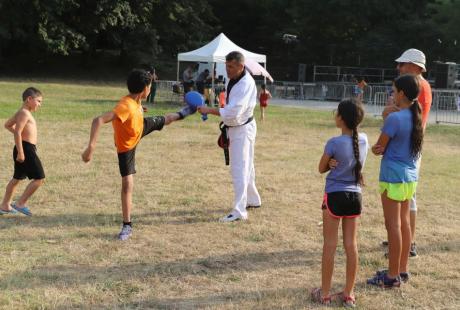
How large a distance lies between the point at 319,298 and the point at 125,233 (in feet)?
7.32

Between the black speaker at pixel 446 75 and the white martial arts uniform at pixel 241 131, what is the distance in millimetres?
22950

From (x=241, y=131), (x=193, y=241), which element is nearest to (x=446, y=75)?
(x=241, y=131)

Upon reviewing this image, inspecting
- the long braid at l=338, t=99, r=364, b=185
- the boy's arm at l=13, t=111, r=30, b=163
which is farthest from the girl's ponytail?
the boy's arm at l=13, t=111, r=30, b=163

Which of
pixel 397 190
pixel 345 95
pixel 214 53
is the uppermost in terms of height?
pixel 214 53

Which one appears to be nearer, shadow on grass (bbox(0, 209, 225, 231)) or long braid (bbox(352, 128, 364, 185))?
long braid (bbox(352, 128, 364, 185))

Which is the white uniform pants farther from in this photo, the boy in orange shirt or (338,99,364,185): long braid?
(338,99,364,185): long braid

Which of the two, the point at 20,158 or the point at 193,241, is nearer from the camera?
the point at 193,241

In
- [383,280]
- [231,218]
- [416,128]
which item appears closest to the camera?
[416,128]

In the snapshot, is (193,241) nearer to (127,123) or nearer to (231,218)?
(231,218)

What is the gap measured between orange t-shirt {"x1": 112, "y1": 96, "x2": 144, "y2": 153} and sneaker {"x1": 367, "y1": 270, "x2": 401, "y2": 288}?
8.38 ft

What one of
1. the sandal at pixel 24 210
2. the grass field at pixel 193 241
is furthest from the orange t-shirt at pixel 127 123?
the sandal at pixel 24 210

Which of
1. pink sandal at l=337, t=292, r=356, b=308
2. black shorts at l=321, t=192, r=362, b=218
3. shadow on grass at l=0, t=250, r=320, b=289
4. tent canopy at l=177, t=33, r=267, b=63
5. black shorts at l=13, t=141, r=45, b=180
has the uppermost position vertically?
tent canopy at l=177, t=33, r=267, b=63

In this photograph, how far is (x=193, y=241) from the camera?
589 centimetres

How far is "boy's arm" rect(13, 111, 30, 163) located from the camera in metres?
6.34
